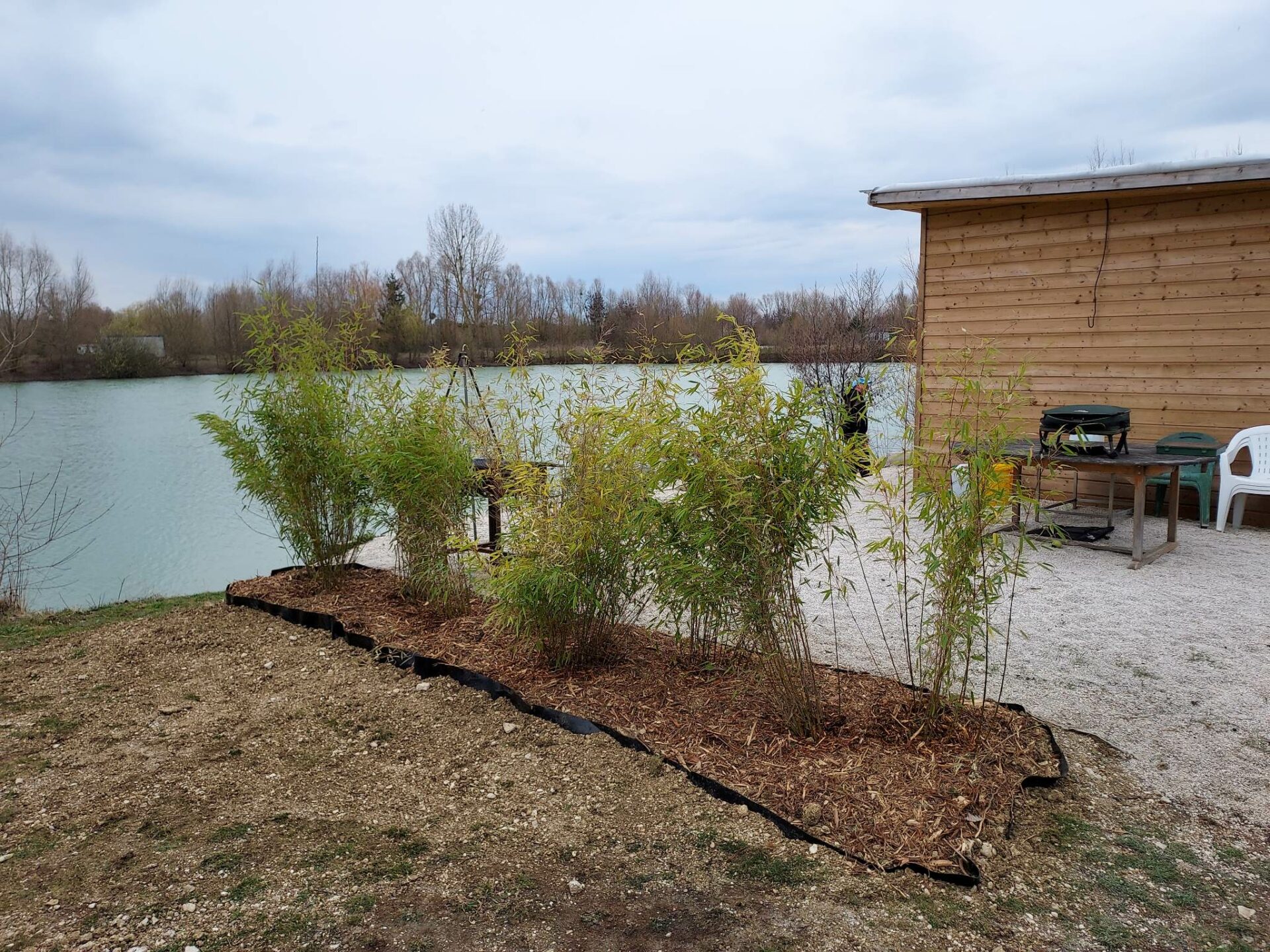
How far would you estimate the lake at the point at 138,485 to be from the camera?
6.82 meters

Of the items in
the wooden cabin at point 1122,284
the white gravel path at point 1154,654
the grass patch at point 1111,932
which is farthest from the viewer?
the wooden cabin at point 1122,284

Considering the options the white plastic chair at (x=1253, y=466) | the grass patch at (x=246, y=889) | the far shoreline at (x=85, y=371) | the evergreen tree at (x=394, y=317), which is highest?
the evergreen tree at (x=394, y=317)

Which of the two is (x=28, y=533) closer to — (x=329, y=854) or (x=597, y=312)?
(x=597, y=312)

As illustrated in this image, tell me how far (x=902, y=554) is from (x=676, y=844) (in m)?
1.16

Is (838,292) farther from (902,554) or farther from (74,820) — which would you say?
(74,820)

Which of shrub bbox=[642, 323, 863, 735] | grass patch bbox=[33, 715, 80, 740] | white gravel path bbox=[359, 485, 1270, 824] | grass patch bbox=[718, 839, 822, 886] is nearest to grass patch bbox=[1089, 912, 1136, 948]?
grass patch bbox=[718, 839, 822, 886]

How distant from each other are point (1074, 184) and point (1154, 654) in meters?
4.34

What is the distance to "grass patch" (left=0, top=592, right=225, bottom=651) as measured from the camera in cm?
451

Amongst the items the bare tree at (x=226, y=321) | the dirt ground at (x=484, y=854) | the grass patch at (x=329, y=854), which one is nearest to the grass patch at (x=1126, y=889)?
the dirt ground at (x=484, y=854)

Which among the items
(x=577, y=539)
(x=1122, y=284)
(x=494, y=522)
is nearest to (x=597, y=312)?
(x=494, y=522)

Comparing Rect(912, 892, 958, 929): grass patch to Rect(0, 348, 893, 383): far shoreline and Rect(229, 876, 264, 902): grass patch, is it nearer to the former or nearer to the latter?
Rect(229, 876, 264, 902): grass patch

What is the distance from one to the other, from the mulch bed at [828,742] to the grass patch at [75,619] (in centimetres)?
206

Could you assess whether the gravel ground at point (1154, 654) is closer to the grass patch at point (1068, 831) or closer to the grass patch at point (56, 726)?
the grass patch at point (1068, 831)

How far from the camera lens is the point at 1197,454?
260 inches
